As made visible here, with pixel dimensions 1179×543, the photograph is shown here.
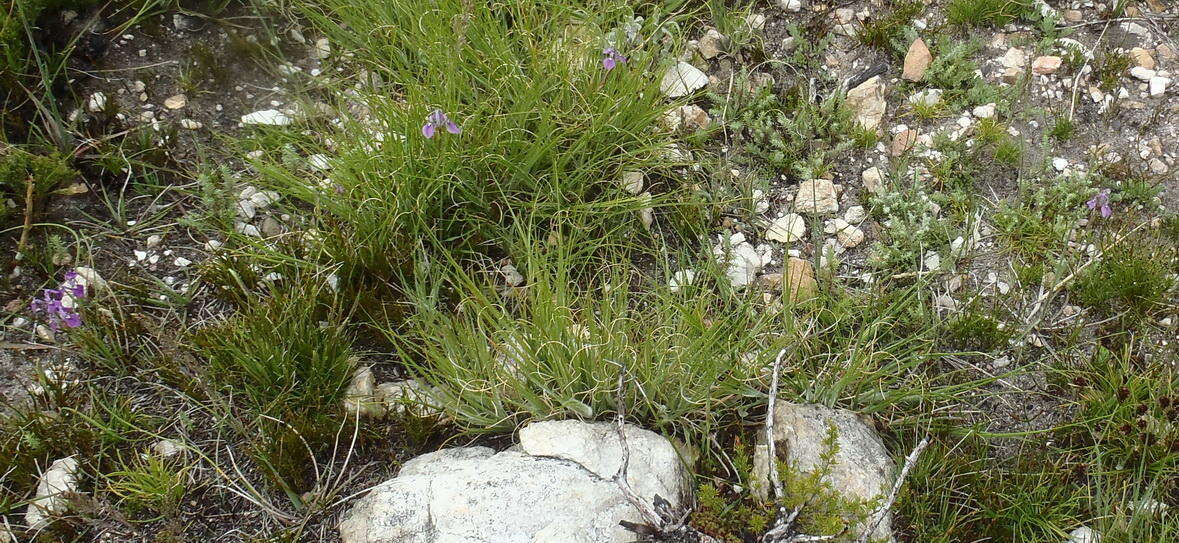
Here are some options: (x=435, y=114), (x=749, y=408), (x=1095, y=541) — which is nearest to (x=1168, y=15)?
(x=1095, y=541)

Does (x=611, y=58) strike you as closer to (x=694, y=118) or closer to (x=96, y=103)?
(x=694, y=118)

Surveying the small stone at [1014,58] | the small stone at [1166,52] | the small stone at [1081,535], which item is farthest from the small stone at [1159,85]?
the small stone at [1081,535]

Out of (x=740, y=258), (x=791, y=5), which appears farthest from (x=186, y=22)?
(x=791, y=5)

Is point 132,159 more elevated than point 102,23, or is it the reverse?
point 102,23

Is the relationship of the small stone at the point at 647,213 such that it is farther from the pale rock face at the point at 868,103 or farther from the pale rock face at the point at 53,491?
the pale rock face at the point at 53,491

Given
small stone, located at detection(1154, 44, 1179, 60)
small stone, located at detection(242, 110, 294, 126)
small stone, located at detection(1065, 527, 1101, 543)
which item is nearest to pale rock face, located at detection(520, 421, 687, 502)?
small stone, located at detection(1065, 527, 1101, 543)

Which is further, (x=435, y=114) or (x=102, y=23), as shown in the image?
(x=102, y=23)

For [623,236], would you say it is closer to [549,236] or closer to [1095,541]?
[549,236]
